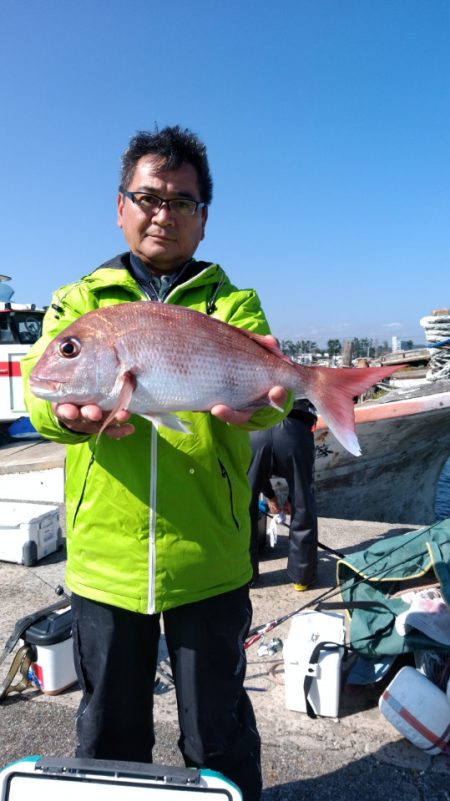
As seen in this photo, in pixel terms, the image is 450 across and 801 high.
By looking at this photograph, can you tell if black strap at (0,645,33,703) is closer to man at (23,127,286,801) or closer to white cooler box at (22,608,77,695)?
white cooler box at (22,608,77,695)

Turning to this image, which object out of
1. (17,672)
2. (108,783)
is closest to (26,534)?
(17,672)

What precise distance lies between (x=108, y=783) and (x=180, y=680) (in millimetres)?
432

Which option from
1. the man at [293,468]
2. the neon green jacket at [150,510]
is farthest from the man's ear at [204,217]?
the man at [293,468]

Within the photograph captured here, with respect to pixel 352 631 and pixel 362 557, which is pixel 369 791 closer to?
pixel 352 631

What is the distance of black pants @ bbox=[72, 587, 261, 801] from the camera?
1.97m

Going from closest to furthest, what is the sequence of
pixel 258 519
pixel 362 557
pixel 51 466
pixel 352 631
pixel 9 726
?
pixel 9 726 → pixel 352 631 → pixel 362 557 → pixel 258 519 → pixel 51 466

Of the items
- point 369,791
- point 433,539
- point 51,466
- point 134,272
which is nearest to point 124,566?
point 134,272

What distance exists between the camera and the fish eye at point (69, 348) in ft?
6.06

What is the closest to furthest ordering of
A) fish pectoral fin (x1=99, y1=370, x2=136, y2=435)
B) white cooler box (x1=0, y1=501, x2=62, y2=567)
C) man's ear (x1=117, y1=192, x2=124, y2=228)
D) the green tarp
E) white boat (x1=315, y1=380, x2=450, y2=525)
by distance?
1. fish pectoral fin (x1=99, y1=370, x2=136, y2=435)
2. man's ear (x1=117, y1=192, x2=124, y2=228)
3. the green tarp
4. white cooler box (x1=0, y1=501, x2=62, y2=567)
5. white boat (x1=315, y1=380, x2=450, y2=525)

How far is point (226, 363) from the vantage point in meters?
1.98

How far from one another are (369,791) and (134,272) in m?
2.61

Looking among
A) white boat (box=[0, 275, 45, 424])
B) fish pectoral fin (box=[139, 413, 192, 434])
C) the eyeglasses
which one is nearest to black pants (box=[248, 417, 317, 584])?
the eyeglasses

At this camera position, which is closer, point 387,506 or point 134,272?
point 134,272

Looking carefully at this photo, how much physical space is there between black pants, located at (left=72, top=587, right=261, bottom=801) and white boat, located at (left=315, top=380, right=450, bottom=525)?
5.27m
